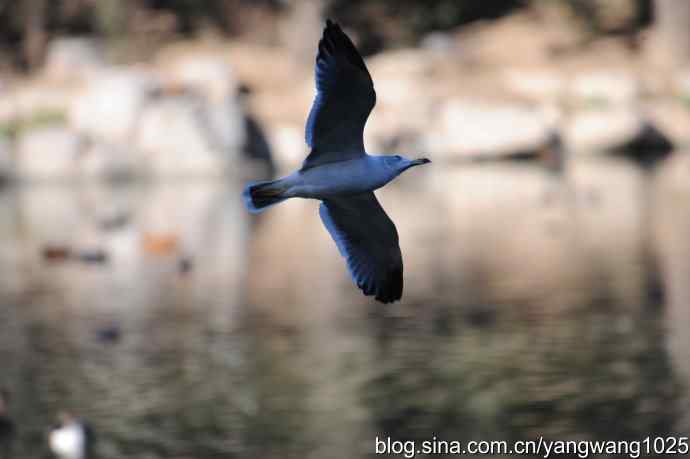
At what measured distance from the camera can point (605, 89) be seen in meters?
53.7

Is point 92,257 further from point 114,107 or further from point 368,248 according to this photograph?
point 368,248

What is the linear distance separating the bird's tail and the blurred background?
11092mm

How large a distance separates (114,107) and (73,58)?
827 centimetres

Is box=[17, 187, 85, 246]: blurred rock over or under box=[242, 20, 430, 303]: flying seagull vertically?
over

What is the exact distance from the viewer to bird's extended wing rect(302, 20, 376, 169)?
28.2ft

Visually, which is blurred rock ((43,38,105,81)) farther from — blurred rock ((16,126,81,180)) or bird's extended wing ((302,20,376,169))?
bird's extended wing ((302,20,376,169))

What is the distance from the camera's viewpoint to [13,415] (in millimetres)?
21984

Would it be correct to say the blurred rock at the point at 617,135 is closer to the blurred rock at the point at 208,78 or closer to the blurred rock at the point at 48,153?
the blurred rock at the point at 208,78

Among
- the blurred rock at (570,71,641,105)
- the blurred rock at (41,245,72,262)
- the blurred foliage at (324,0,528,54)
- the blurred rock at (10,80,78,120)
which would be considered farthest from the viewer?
the blurred foliage at (324,0,528,54)

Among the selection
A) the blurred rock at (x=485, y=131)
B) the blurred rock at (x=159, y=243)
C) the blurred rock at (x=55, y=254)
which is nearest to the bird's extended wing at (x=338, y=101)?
the blurred rock at (x=55, y=254)

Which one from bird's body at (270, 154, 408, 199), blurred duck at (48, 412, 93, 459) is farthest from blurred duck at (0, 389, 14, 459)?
bird's body at (270, 154, 408, 199)

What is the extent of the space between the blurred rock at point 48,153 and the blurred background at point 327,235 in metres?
0.11

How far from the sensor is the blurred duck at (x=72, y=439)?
18.7 meters

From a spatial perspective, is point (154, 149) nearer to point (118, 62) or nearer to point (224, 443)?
point (118, 62)
